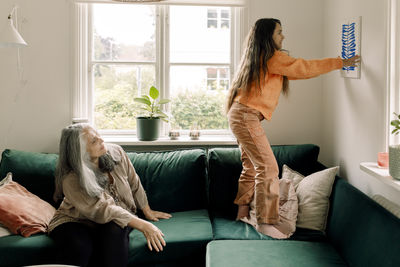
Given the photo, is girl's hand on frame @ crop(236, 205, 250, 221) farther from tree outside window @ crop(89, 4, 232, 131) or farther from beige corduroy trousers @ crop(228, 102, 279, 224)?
tree outside window @ crop(89, 4, 232, 131)

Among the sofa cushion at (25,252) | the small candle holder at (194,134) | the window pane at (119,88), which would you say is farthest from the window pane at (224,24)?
the sofa cushion at (25,252)

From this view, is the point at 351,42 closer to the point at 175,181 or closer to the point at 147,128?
the point at 175,181

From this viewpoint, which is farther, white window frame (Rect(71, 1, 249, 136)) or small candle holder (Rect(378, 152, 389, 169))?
white window frame (Rect(71, 1, 249, 136))

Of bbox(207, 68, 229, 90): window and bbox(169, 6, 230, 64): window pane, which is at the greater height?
bbox(169, 6, 230, 64): window pane

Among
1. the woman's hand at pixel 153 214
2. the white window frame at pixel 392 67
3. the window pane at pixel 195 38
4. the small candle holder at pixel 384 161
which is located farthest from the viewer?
the window pane at pixel 195 38

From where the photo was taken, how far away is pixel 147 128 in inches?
136

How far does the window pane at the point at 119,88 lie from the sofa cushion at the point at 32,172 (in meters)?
0.77

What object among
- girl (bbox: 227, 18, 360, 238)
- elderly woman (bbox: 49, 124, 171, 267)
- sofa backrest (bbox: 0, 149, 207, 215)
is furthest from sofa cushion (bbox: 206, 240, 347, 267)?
sofa backrest (bbox: 0, 149, 207, 215)

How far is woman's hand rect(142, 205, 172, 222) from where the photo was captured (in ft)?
9.33

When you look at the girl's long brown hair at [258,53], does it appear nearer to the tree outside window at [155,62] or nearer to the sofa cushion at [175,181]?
the sofa cushion at [175,181]

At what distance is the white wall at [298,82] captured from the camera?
351cm

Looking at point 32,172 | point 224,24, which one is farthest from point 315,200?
point 32,172

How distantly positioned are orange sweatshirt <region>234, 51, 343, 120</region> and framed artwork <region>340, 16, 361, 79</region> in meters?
0.14

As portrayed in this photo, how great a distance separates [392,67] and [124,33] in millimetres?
2221
